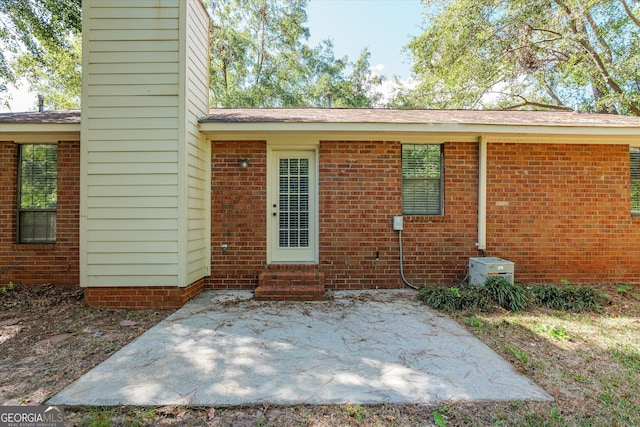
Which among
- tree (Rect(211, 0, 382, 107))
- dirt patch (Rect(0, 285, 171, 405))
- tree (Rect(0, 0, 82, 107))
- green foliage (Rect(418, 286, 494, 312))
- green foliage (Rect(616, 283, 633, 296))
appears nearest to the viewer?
dirt patch (Rect(0, 285, 171, 405))

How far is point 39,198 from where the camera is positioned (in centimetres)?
491

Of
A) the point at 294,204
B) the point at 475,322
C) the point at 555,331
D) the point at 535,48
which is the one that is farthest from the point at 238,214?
the point at 535,48

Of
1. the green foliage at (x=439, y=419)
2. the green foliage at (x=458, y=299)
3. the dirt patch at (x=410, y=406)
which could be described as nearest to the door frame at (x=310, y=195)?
the dirt patch at (x=410, y=406)

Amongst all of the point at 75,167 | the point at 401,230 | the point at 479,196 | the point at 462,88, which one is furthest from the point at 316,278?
the point at 462,88

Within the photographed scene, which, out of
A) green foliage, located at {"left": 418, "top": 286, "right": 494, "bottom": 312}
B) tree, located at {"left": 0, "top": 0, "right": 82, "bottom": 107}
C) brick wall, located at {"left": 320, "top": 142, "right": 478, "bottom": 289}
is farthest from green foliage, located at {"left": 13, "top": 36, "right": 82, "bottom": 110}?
green foliage, located at {"left": 418, "top": 286, "right": 494, "bottom": 312}

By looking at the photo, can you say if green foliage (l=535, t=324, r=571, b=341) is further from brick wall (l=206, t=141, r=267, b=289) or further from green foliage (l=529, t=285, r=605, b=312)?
brick wall (l=206, t=141, r=267, b=289)

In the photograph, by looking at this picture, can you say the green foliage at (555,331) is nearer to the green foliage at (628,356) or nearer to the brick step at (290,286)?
the green foliage at (628,356)

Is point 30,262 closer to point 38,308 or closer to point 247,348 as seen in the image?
point 38,308

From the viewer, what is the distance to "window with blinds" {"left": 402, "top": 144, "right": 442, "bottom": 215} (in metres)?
5.04

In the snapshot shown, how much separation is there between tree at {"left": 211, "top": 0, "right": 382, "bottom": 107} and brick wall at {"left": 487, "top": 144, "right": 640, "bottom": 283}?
36.2 ft

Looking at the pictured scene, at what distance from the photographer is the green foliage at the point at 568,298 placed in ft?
13.3

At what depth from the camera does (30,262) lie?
15.8ft

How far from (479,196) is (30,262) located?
292 inches

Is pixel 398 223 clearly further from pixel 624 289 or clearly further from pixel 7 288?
pixel 7 288
